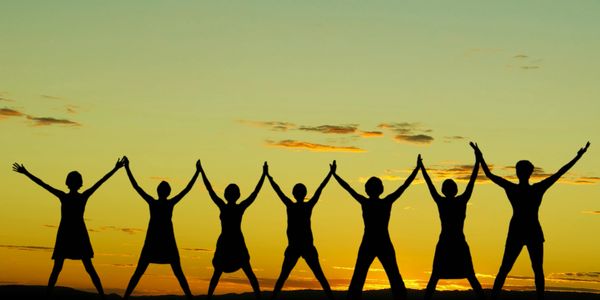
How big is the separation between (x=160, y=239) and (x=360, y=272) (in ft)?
14.7

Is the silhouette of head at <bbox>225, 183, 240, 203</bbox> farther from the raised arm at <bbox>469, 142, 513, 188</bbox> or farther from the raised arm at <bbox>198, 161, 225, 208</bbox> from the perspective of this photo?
the raised arm at <bbox>469, 142, 513, 188</bbox>

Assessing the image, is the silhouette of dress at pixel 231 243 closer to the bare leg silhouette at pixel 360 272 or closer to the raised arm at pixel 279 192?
the raised arm at pixel 279 192

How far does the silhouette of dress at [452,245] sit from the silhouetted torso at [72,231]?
25.4 feet

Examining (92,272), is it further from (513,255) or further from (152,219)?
(513,255)

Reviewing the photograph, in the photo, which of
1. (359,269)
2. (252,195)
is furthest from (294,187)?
(359,269)

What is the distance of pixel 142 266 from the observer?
69.8 feet

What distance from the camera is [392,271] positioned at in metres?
20.5

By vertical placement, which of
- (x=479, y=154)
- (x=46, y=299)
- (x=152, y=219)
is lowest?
(x=46, y=299)

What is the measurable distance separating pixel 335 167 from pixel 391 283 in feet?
9.07

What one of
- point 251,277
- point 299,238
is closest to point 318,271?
point 299,238

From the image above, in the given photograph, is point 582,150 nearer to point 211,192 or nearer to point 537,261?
point 537,261

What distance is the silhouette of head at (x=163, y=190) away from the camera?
21.2 meters

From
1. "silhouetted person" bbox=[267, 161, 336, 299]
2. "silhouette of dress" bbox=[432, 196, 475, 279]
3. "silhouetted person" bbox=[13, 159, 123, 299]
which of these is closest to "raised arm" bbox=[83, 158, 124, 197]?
"silhouetted person" bbox=[13, 159, 123, 299]

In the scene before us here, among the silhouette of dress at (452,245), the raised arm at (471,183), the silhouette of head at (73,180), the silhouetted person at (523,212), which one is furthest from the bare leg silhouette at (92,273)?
the silhouetted person at (523,212)
